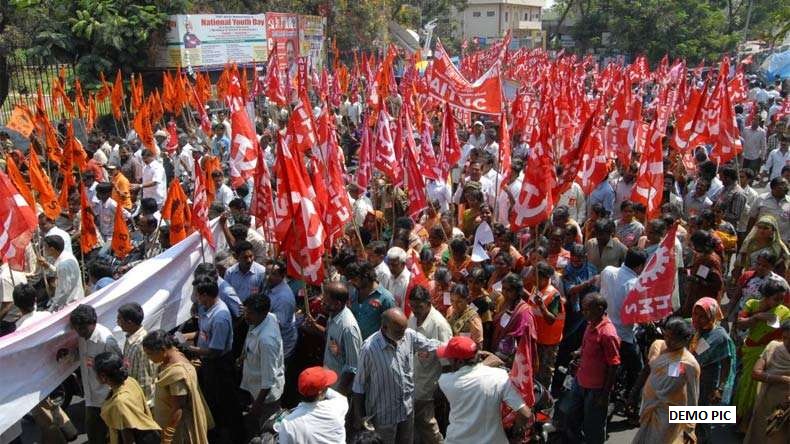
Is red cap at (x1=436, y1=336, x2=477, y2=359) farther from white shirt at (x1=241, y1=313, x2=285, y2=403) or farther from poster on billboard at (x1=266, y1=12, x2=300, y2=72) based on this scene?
poster on billboard at (x1=266, y1=12, x2=300, y2=72)

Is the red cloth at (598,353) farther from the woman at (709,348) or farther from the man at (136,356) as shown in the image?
the man at (136,356)

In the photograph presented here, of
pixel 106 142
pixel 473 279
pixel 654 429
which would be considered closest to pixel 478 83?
pixel 473 279

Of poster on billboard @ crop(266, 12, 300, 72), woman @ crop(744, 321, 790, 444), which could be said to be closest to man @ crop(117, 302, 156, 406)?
woman @ crop(744, 321, 790, 444)

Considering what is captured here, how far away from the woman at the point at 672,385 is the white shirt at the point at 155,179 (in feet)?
26.1

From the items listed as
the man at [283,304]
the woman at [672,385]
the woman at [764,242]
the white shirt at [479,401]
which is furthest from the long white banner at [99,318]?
the woman at [764,242]

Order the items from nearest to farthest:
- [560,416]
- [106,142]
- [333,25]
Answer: [560,416] → [106,142] → [333,25]

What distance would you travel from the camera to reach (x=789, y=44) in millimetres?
28844

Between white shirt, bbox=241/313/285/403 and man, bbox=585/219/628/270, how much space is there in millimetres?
3409

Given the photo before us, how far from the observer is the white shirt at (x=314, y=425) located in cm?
406

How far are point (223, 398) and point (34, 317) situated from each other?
157cm

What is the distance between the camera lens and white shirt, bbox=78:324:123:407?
5137mm

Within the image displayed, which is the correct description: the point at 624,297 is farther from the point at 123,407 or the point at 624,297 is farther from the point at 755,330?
the point at 123,407

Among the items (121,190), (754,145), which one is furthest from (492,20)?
(121,190)

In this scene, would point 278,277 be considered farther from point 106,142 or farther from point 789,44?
point 789,44
